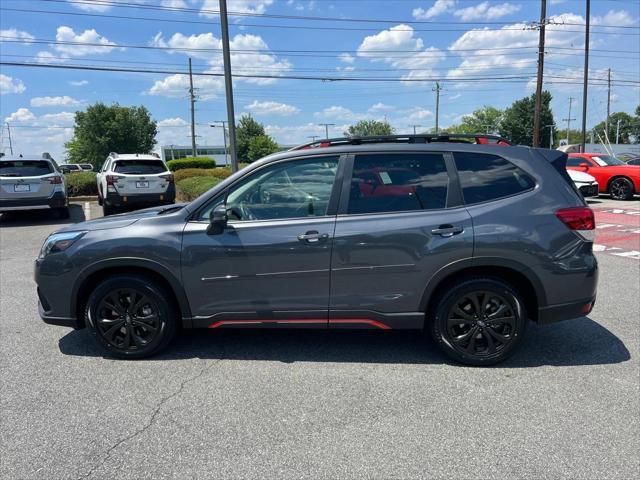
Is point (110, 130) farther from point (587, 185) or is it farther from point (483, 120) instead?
point (483, 120)

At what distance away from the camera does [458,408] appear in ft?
10.3

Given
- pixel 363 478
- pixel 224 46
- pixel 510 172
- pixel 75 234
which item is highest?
pixel 224 46

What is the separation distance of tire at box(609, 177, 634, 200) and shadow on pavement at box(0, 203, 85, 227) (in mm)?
16897

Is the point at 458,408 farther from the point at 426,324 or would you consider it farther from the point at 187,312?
the point at 187,312

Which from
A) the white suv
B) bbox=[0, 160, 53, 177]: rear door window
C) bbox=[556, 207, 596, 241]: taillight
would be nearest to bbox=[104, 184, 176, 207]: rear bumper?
the white suv

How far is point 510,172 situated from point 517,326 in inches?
47.8

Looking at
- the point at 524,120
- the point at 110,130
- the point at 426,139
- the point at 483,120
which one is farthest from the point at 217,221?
the point at 483,120

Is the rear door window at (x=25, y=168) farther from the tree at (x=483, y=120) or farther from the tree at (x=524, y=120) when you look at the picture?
the tree at (x=483, y=120)

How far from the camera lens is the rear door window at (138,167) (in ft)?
41.3

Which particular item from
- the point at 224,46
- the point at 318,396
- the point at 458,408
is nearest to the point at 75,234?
the point at 318,396

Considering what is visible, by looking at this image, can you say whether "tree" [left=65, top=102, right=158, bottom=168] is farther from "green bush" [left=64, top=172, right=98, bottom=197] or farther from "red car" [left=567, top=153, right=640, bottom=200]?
"red car" [left=567, top=153, right=640, bottom=200]

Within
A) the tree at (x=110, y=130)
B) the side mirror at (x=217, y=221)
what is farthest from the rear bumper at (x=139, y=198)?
the tree at (x=110, y=130)

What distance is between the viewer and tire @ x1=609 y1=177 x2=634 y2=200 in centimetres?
1591

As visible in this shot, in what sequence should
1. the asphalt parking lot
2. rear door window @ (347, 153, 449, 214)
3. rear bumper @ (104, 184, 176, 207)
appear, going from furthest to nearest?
rear bumper @ (104, 184, 176, 207)
rear door window @ (347, 153, 449, 214)
the asphalt parking lot
